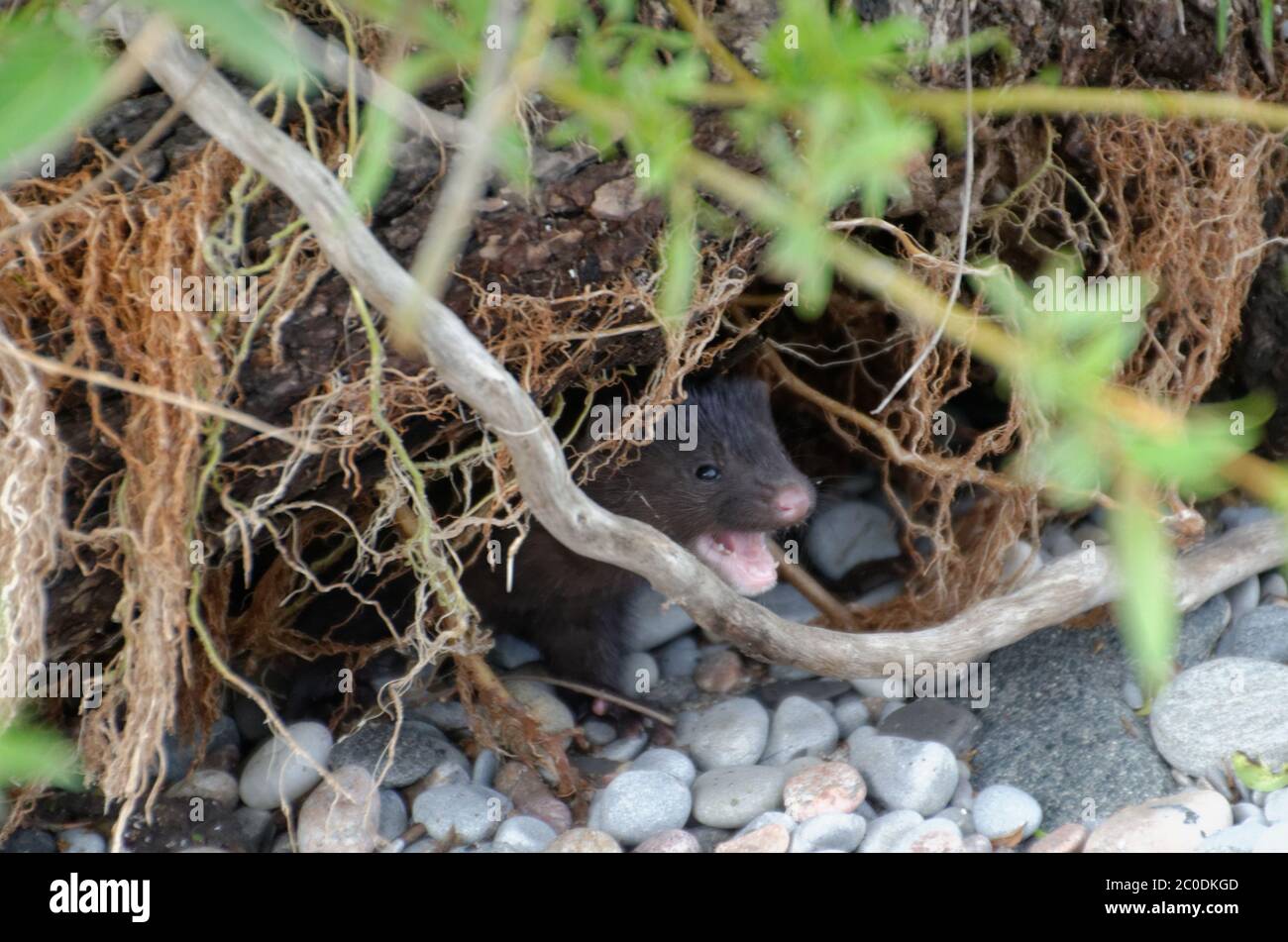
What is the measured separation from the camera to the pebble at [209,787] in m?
3.13

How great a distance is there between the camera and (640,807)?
301 centimetres

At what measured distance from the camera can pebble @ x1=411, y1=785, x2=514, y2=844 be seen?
Result: 306 cm

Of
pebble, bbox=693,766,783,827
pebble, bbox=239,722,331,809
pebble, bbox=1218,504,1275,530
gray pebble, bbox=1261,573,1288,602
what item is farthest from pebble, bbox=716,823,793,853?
pebble, bbox=1218,504,1275,530

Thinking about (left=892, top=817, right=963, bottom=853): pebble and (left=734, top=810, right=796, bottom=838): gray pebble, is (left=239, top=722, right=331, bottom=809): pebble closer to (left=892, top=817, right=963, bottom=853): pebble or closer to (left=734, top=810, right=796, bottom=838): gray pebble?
(left=734, top=810, right=796, bottom=838): gray pebble

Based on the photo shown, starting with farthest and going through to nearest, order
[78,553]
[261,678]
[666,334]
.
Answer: [261,678] < [666,334] < [78,553]

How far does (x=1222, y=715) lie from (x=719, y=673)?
Answer: 146 cm

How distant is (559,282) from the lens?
2.69 metres

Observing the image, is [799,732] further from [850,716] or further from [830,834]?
[830,834]

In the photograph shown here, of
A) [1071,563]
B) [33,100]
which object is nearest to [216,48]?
[33,100]

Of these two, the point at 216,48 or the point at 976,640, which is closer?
the point at 216,48
